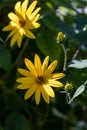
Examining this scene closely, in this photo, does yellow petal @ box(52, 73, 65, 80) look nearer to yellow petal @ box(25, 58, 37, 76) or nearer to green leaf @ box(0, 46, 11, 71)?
yellow petal @ box(25, 58, 37, 76)

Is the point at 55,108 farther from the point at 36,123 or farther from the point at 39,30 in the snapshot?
the point at 39,30

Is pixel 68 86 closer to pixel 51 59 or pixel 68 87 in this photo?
pixel 68 87

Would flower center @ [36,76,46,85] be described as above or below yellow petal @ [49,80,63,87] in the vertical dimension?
above

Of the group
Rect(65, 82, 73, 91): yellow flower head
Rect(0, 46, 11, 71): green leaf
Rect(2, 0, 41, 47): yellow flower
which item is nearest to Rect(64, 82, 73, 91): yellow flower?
Rect(65, 82, 73, 91): yellow flower head

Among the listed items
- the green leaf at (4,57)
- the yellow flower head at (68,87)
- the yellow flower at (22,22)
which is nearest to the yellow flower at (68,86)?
the yellow flower head at (68,87)

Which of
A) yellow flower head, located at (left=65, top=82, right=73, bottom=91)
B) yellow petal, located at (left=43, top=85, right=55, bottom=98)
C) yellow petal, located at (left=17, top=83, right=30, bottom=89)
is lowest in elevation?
yellow flower head, located at (left=65, top=82, right=73, bottom=91)

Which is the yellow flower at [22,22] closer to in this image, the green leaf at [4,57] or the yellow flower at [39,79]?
the yellow flower at [39,79]

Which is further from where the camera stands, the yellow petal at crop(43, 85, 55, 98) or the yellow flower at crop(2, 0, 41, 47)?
the yellow flower at crop(2, 0, 41, 47)

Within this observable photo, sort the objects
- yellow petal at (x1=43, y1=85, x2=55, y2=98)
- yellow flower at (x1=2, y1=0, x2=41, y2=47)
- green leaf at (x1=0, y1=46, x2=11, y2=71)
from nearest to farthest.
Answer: yellow petal at (x1=43, y1=85, x2=55, y2=98), yellow flower at (x1=2, y1=0, x2=41, y2=47), green leaf at (x1=0, y1=46, x2=11, y2=71)
